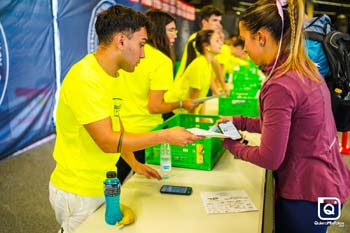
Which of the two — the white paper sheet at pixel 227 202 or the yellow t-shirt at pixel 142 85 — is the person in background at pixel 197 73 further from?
the white paper sheet at pixel 227 202

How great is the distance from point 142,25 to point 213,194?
2.45 feet

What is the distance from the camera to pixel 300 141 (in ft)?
3.93

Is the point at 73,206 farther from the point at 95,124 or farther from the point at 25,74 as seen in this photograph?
the point at 25,74

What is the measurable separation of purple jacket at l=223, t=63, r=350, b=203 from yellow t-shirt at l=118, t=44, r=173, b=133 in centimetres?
91

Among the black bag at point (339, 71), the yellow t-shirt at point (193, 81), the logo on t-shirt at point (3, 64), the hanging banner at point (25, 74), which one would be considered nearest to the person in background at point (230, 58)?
the yellow t-shirt at point (193, 81)

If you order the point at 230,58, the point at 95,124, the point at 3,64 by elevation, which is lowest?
the point at 95,124

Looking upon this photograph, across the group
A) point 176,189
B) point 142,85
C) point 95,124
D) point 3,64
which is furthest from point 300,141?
point 3,64

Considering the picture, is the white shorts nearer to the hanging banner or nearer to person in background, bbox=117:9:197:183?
person in background, bbox=117:9:197:183

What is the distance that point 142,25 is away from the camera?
1.33 metres

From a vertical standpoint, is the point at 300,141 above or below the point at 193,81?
below

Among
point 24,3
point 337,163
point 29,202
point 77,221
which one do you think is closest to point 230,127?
point 337,163

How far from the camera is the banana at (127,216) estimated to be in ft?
4.09

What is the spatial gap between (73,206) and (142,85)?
876mm

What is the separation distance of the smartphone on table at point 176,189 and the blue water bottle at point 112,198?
311 mm
